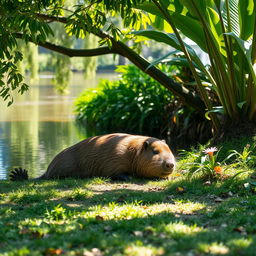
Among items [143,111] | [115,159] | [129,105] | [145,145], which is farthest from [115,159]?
[129,105]

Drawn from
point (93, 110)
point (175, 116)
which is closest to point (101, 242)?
point (175, 116)

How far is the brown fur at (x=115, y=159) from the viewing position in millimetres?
7121

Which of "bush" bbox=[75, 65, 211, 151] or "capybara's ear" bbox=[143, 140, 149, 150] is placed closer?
"capybara's ear" bbox=[143, 140, 149, 150]

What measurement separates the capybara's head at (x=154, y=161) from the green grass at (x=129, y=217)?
0.14m

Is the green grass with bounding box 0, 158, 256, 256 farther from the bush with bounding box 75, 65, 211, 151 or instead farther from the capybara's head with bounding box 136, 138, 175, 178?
the bush with bounding box 75, 65, 211, 151

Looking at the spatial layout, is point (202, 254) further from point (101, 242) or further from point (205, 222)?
point (205, 222)

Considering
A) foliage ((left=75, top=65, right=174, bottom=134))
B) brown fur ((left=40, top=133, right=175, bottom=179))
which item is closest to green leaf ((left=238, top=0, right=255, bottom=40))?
brown fur ((left=40, top=133, right=175, bottom=179))

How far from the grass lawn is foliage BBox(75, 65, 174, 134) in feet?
23.3

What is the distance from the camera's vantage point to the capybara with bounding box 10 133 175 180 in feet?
23.4

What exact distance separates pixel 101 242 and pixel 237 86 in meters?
4.47

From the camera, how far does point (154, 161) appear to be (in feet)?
23.3

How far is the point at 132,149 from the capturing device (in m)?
7.36

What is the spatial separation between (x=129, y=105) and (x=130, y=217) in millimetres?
9998

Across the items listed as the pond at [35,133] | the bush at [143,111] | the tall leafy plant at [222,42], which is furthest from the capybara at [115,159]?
the bush at [143,111]
